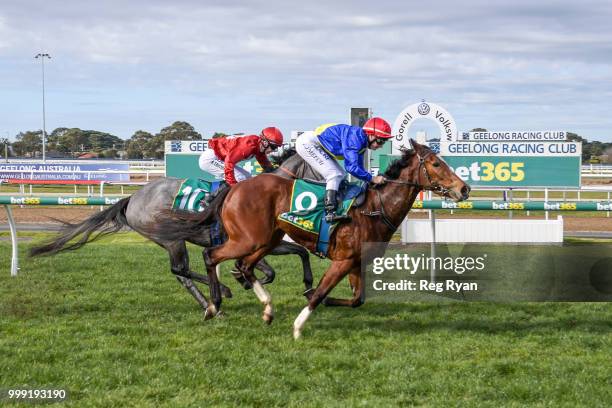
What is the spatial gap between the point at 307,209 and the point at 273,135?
166 centimetres

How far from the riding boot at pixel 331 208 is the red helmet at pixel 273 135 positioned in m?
1.63

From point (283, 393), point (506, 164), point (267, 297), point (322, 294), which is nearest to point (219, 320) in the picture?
point (267, 297)

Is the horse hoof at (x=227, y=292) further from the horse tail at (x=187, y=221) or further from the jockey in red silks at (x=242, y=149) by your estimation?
the jockey in red silks at (x=242, y=149)

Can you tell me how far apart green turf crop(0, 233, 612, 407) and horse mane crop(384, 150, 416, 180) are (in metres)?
1.22

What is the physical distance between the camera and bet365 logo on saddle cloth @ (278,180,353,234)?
6.12 metres

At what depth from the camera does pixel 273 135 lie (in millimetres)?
7602

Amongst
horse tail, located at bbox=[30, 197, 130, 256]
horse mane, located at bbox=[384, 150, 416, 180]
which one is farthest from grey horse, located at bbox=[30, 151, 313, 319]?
horse mane, located at bbox=[384, 150, 416, 180]

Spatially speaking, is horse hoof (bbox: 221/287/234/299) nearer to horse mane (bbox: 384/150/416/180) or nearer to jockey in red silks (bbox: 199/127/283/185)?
jockey in red silks (bbox: 199/127/283/185)

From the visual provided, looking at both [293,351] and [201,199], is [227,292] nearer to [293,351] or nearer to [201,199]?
[201,199]

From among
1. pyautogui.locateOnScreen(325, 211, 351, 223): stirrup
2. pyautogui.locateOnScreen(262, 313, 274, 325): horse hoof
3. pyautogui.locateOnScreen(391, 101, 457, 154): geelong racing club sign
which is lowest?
Answer: pyautogui.locateOnScreen(262, 313, 274, 325): horse hoof

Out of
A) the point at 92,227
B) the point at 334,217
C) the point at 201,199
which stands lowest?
the point at 92,227

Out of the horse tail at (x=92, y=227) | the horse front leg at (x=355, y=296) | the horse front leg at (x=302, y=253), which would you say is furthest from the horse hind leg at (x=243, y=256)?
the horse tail at (x=92, y=227)

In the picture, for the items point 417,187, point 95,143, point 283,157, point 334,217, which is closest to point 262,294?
point 334,217

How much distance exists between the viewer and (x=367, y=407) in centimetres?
429
